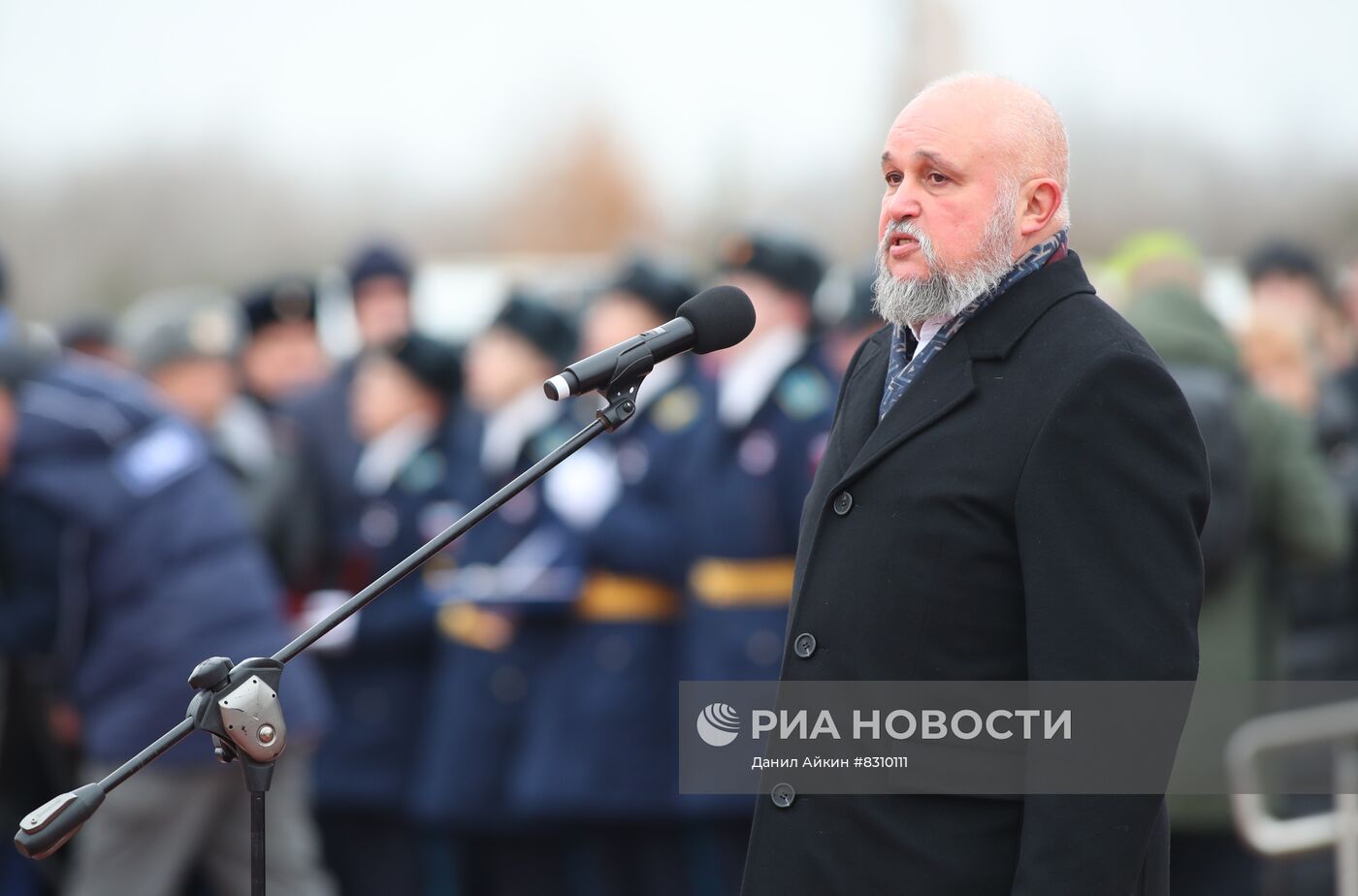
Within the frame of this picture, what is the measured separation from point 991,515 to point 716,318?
0.52 m

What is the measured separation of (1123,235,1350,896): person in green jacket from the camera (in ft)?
17.0

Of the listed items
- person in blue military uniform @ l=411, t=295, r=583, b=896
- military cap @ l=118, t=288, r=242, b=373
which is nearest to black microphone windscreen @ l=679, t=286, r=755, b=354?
person in blue military uniform @ l=411, t=295, r=583, b=896

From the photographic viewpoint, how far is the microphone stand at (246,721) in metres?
2.25

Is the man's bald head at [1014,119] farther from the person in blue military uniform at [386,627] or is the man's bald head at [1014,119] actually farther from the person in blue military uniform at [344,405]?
the person in blue military uniform at [344,405]

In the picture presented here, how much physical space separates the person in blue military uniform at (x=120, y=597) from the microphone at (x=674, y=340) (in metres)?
2.64

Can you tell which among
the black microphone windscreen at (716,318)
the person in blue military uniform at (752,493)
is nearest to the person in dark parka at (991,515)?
the black microphone windscreen at (716,318)

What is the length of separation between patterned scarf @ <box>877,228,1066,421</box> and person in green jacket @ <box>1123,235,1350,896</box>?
2.79 metres

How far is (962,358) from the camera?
240 cm

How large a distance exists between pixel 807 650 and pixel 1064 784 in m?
0.40

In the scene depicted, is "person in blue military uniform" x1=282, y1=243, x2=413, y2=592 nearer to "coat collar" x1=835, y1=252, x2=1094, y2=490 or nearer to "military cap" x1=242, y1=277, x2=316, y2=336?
"military cap" x1=242, y1=277, x2=316, y2=336

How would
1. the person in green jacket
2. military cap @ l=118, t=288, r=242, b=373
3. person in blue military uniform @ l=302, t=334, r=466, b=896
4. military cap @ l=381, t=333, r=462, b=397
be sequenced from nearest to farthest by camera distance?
1. the person in green jacket
2. military cap @ l=118, t=288, r=242, b=373
3. person in blue military uniform @ l=302, t=334, r=466, b=896
4. military cap @ l=381, t=333, r=462, b=397

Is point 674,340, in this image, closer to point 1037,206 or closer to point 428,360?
point 1037,206

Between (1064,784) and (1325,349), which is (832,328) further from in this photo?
(1064,784)

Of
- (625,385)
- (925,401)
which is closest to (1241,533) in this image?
(925,401)
